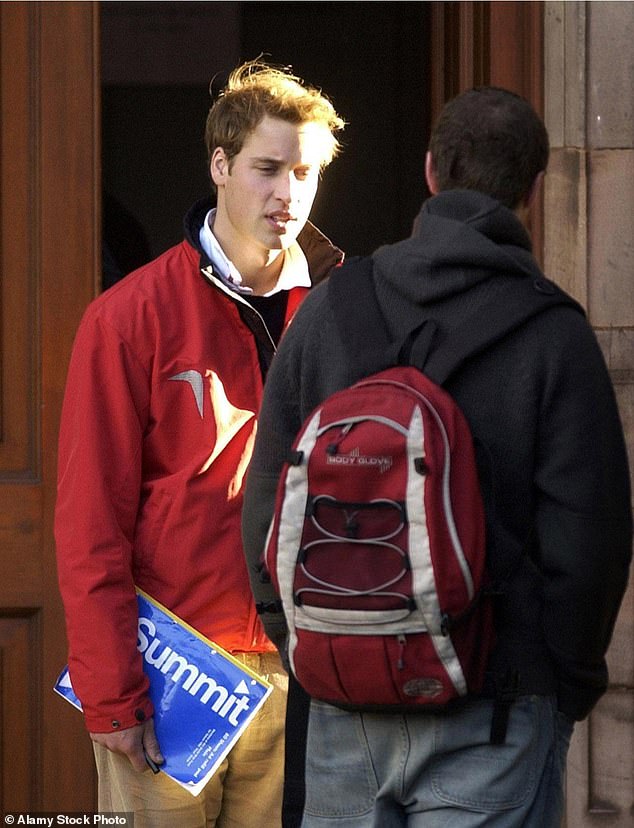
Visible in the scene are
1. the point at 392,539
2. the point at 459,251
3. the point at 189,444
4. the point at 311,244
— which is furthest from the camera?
the point at 311,244

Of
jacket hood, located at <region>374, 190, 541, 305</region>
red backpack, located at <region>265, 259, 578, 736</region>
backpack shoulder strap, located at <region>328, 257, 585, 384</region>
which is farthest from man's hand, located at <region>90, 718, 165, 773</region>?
jacket hood, located at <region>374, 190, 541, 305</region>

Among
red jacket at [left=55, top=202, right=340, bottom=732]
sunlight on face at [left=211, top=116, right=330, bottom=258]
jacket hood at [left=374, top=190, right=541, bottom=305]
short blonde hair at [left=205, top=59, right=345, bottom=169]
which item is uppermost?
short blonde hair at [left=205, top=59, right=345, bottom=169]

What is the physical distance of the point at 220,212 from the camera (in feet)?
10.5

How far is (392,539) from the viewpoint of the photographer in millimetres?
2186

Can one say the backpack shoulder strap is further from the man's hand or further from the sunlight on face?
the man's hand

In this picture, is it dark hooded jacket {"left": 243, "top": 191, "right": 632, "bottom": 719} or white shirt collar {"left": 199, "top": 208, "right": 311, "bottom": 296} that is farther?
white shirt collar {"left": 199, "top": 208, "right": 311, "bottom": 296}

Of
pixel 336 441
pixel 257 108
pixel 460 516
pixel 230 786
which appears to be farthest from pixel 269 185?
pixel 230 786

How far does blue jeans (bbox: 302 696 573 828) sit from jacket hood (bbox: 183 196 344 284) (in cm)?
119

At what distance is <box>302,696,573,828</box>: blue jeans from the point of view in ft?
7.52

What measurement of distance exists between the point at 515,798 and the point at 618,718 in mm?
1716

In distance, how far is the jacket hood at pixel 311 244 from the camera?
10.6 feet

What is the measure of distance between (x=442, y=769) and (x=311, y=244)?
1.39m

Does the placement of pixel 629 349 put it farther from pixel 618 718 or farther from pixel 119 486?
pixel 119 486

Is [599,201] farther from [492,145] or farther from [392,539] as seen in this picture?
[392,539]
